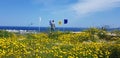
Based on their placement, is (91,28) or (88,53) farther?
(91,28)

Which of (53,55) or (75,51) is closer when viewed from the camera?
(53,55)

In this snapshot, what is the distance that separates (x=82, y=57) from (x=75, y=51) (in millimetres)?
648

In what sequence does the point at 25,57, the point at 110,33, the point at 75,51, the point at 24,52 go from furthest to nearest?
the point at 110,33 → the point at 75,51 → the point at 24,52 → the point at 25,57

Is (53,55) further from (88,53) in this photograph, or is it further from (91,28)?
(91,28)

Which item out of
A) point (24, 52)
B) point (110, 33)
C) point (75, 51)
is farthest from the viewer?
→ point (110, 33)

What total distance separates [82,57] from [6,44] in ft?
8.77

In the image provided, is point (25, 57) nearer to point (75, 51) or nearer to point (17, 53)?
point (17, 53)

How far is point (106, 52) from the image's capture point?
37.2 feet

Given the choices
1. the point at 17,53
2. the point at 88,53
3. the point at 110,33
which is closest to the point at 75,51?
the point at 88,53

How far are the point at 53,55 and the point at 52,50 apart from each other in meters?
0.80

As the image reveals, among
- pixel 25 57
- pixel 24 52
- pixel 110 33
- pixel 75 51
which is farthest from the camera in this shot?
pixel 110 33

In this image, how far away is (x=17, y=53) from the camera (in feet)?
34.2

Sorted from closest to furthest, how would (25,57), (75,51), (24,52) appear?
(25,57) → (24,52) → (75,51)

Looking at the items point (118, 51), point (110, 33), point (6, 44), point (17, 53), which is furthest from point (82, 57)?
point (110, 33)
